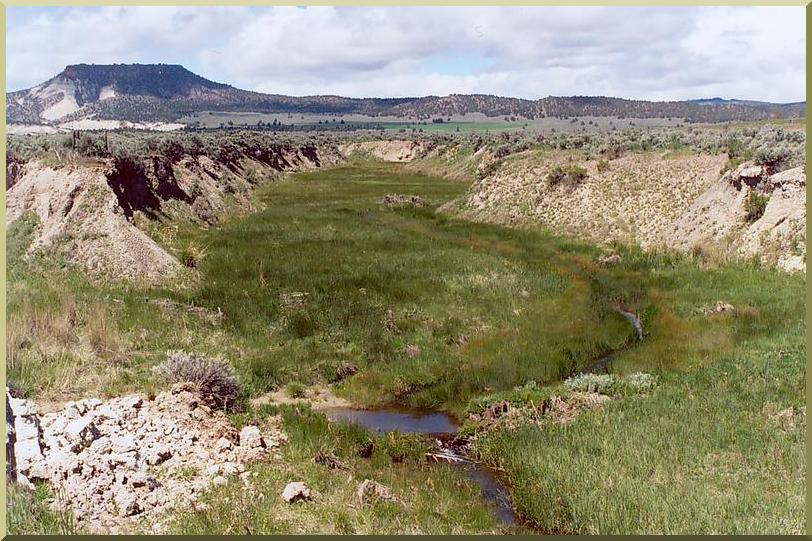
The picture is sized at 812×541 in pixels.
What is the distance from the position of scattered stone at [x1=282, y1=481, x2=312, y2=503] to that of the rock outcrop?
104 centimetres

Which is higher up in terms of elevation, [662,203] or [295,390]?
[662,203]

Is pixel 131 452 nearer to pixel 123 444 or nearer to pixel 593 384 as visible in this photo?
pixel 123 444

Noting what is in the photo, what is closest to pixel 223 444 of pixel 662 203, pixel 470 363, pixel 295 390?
pixel 295 390

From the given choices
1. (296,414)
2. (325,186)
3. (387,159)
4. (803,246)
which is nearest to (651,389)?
(296,414)

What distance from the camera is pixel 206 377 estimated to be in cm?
1495

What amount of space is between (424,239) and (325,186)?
40645 millimetres

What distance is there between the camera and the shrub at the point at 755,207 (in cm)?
3247

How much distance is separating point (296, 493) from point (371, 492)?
146cm

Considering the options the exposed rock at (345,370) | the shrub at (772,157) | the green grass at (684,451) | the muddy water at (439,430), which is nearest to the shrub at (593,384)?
the green grass at (684,451)

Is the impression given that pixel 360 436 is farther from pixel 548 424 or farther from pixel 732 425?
pixel 732 425

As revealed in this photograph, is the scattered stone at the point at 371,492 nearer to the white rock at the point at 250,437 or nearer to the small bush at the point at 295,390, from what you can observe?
the white rock at the point at 250,437

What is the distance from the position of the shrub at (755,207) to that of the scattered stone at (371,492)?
2973 centimetres

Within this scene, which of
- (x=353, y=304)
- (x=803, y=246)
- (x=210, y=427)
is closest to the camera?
(x=210, y=427)

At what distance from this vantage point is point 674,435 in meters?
13.1
